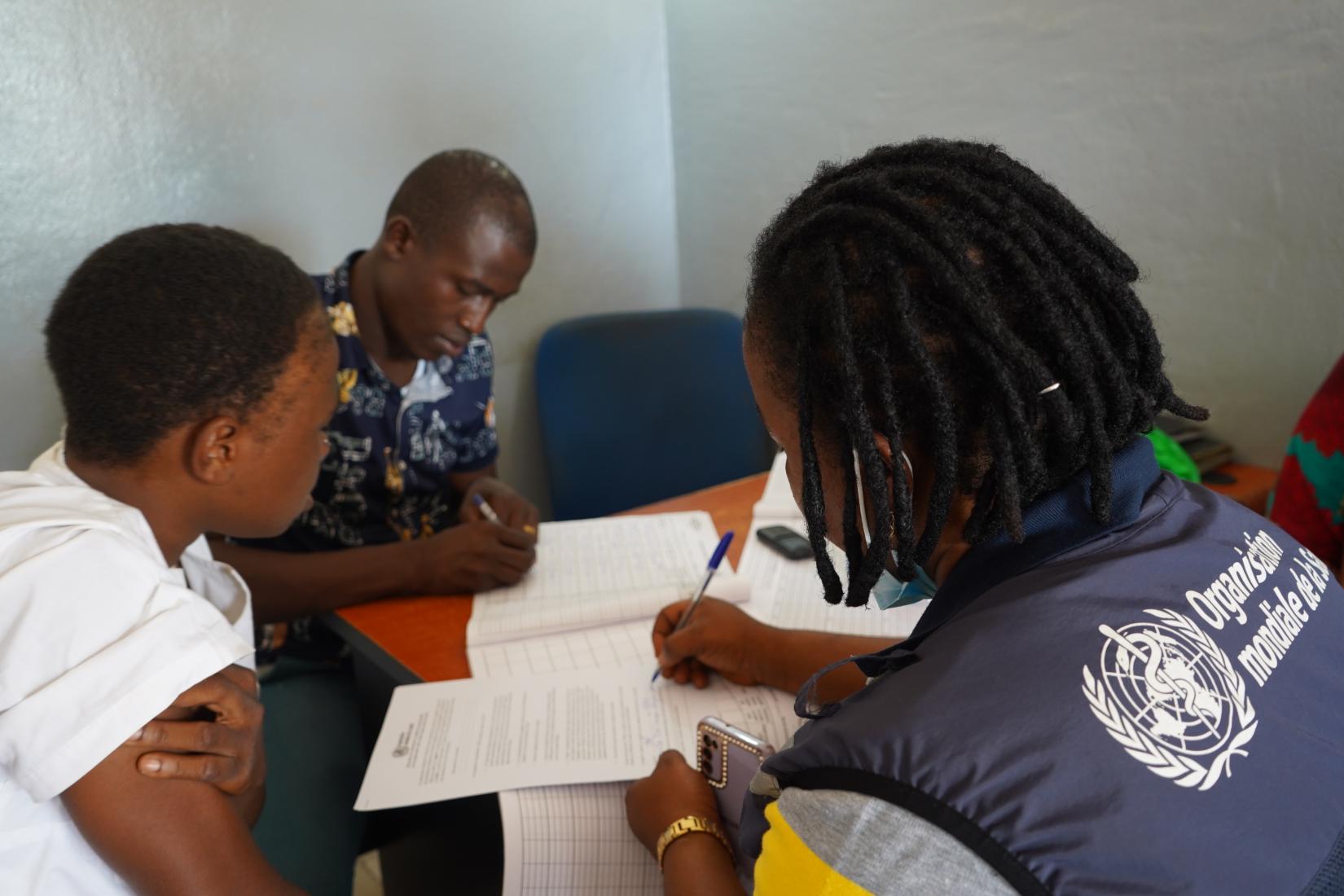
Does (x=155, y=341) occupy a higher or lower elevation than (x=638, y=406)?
higher

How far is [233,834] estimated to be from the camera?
0.82 m

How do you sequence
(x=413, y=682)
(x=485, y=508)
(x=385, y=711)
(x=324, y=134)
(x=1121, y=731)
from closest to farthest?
(x=1121, y=731) → (x=413, y=682) → (x=385, y=711) → (x=485, y=508) → (x=324, y=134)

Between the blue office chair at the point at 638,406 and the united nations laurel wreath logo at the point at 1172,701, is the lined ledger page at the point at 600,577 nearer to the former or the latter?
the blue office chair at the point at 638,406

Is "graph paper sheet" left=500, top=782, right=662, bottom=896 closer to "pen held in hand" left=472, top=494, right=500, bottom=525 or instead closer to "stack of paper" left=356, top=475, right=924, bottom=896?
"stack of paper" left=356, top=475, right=924, bottom=896

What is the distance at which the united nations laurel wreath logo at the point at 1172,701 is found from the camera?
516mm

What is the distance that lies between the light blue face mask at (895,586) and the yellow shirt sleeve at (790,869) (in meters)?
0.23

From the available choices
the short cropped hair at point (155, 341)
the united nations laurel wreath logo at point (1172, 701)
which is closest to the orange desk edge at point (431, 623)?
the short cropped hair at point (155, 341)

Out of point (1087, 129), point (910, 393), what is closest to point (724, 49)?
point (1087, 129)

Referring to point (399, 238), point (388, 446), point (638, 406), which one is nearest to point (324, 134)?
point (399, 238)

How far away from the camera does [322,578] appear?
135 cm

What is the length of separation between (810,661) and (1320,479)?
0.78 meters

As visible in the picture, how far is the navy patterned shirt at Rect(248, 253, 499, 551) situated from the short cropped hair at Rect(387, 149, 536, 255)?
177 millimetres

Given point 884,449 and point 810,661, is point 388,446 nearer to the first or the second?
point 810,661

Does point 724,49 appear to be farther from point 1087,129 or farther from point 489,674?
point 489,674
